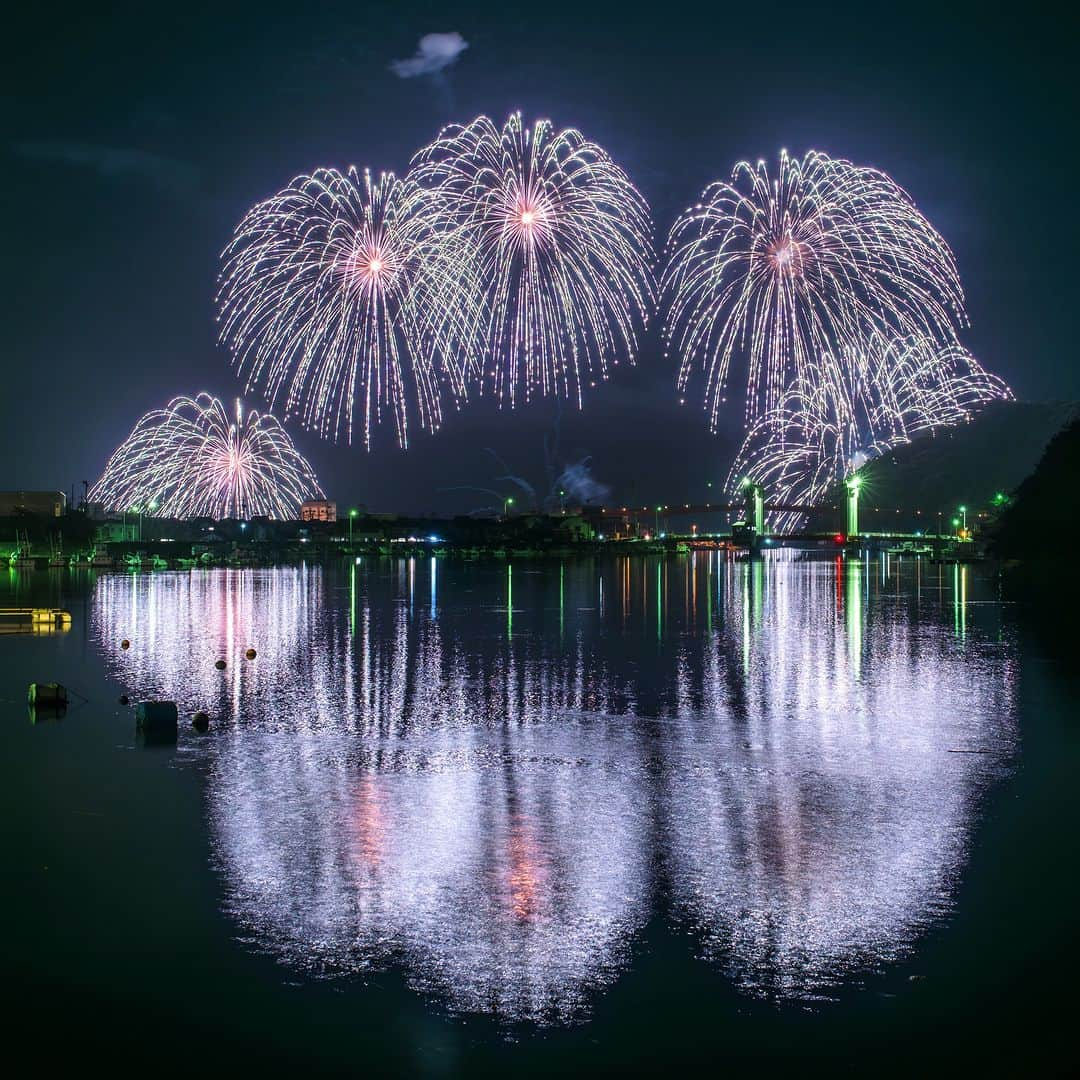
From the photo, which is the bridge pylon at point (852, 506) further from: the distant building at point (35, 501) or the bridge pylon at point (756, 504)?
the distant building at point (35, 501)

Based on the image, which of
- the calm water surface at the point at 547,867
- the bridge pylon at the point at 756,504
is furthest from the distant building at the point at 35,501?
Result: the calm water surface at the point at 547,867

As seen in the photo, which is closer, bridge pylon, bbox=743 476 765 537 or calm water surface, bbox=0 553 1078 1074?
calm water surface, bbox=0 553 1078 1074

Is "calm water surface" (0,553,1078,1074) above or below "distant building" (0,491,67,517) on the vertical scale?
below

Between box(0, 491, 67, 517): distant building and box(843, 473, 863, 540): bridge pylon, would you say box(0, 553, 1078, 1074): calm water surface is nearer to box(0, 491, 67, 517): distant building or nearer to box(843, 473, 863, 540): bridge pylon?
box(843, 473, 863, 540): bridge pylon

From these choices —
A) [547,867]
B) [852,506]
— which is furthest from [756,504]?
[547,867]

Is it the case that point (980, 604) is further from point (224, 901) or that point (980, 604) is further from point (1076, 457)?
point (224, 901)

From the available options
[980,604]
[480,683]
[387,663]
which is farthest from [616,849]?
[980,604]

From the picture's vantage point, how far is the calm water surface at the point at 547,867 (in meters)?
6.33

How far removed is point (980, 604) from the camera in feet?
133

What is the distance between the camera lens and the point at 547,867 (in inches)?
349

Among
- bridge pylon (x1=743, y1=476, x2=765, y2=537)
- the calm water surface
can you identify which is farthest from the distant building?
the calm water surface

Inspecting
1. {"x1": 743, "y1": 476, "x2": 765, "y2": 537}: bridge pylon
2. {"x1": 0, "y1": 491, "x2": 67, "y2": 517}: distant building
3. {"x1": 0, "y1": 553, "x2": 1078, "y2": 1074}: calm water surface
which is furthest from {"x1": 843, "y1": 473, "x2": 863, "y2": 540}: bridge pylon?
{"x1": 0, "y1": 553, "x2": 1078, "y2": 1074}: calm water surface

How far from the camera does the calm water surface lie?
249 inches

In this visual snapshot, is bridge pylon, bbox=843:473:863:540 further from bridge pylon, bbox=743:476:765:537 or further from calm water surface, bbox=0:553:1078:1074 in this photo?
calm water surface, bbox=0:553:1078:1074
